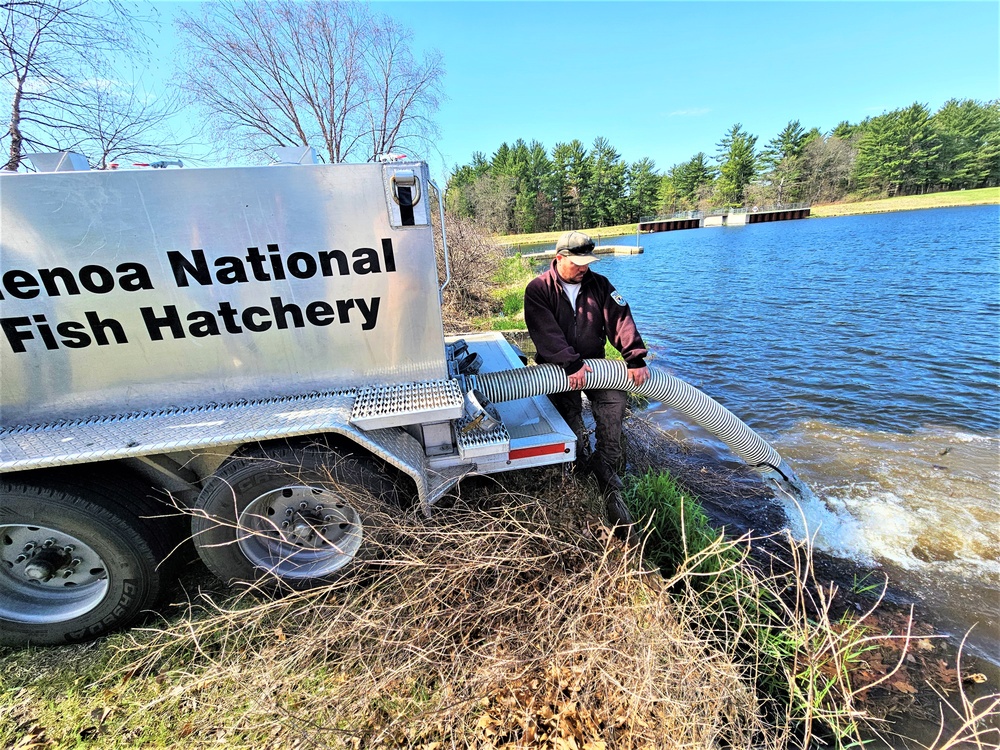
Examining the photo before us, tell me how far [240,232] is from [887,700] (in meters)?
4.45

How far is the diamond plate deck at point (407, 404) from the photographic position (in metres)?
2.18

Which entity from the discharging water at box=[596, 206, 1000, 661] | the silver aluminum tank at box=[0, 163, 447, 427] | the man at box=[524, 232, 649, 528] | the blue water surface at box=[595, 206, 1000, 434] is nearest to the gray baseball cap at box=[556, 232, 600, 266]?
the man at box=[524, 232, 649, 528]

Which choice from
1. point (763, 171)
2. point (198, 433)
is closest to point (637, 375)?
point (198, 433)

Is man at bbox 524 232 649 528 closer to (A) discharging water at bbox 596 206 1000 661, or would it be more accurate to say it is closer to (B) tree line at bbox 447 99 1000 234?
(A) discharging water at bbox 596 206 1000 661

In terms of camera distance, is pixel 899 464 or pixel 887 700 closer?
pixel 887 700

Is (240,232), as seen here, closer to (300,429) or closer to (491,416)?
(300,429)

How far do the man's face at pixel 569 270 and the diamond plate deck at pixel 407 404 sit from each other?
1404 mm

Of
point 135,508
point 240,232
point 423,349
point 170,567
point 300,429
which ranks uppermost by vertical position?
point 240,232

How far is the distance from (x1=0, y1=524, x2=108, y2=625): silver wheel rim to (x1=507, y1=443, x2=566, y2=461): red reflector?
2344mm

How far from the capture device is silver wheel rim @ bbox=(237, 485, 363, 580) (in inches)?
95.3

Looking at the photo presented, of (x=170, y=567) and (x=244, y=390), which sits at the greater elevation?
(x=244, y=390)

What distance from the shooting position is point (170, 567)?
7.87 feet

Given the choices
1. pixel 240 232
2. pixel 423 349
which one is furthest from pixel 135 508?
pixel 423 349

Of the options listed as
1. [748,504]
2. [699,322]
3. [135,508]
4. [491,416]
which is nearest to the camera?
[135,508]
